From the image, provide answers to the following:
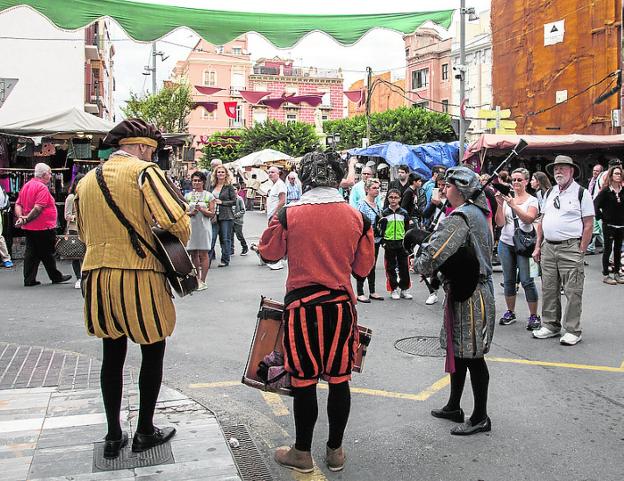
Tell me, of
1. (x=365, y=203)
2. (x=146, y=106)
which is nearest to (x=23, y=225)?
(x=365, y=203)

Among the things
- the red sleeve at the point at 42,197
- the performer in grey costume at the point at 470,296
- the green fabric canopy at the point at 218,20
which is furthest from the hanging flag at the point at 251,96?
the performer in grey costume at the point at 470,296

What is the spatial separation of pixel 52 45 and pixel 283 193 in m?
18.3

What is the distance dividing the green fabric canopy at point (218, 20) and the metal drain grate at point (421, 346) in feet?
13.2

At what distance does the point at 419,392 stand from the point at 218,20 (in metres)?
5.37

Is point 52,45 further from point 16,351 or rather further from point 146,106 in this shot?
point 16,351

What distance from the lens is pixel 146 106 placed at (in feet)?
116

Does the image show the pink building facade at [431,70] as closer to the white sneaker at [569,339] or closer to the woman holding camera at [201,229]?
the woman holding camera at [201,229]

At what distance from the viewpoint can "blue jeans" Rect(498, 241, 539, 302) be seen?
7.10m

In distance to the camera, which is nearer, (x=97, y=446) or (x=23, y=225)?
(x=97, y=446)

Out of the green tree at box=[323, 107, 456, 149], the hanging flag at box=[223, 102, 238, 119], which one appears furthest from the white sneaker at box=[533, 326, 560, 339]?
the green tree at box=[323, 107, 456, 149]

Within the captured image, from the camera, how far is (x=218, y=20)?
8.10m

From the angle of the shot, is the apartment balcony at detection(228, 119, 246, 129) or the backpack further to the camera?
the apartment balcony at detection(228, 119, 246, 129)

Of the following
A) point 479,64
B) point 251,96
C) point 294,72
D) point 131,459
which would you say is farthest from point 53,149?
point 294,72

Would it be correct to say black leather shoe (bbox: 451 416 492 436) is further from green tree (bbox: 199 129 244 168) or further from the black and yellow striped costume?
green tree (bbox: 199 129 244 168)
